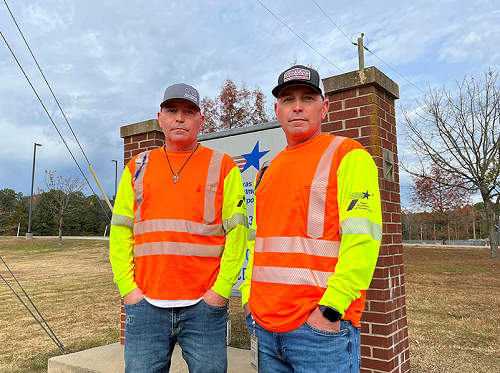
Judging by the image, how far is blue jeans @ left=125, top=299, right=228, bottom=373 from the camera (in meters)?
2.35

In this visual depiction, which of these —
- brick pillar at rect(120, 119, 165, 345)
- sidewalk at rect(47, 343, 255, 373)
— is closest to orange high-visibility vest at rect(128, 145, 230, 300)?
sidewalk at rect(47, 343, 255, 373)

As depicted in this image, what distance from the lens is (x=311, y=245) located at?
1826mm

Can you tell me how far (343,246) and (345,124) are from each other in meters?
2.09

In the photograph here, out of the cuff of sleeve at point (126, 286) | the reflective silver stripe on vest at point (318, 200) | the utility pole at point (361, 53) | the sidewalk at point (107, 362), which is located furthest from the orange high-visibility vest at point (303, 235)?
the utility pole at point (361, 53)

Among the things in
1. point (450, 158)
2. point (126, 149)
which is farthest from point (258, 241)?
point (450, 158)

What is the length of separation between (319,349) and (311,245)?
0.45 m

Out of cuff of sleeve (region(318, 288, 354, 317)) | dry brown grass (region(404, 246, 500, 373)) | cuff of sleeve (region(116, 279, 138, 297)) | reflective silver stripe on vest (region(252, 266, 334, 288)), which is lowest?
dry brown grass (region(404, 246, 500, 373))

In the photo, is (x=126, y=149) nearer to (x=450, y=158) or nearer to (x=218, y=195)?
(x=218, y=195)

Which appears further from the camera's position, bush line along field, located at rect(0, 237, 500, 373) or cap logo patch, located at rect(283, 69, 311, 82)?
bush line along field, located at rect(0, 237, 500, 373)

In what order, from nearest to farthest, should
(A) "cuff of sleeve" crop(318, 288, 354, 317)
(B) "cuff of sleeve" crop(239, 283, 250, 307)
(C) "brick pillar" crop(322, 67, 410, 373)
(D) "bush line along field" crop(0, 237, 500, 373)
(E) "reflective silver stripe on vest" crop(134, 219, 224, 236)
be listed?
1. (A) "cuff of sleeve" crop(318, 288, 354, 317)
2. (B) "cuff of sleeve" crop(239, 283, 250, 307)
3. (E) "reflective silver stripe on vest" crop(134, 219, 224, 236)
4. (C) "brick pillar" crop(322, 67, 410, 373)
5. (D) "bush line along field" crop(0, 237, 500, 373)

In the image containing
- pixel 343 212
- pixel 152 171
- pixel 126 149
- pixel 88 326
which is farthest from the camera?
pixel 88 326

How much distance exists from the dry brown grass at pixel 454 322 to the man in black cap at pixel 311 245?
10.8 feet

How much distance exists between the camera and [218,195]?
2.57 metres

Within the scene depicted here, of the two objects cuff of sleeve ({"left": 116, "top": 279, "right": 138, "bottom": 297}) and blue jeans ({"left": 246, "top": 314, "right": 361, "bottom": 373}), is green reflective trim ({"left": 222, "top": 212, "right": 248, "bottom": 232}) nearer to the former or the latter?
cuff of sleeve ({"left": 116, "top": 279, "right": 138, "bottom": 297})
